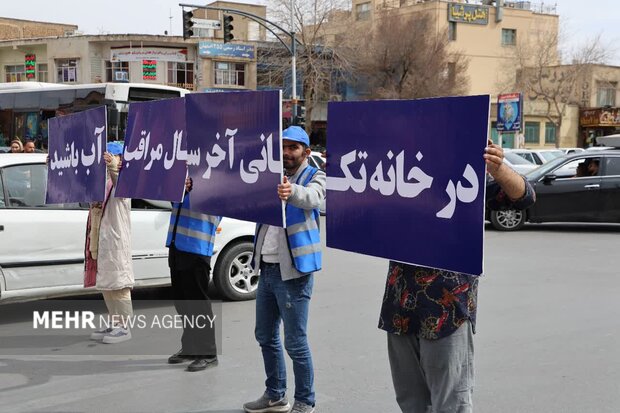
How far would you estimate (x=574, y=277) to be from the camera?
9.10 m

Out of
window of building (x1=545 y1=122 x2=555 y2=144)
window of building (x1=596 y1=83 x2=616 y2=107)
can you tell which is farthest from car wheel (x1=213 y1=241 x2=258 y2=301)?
window of building (x1=596 y1=83 x2=616 y2=107)

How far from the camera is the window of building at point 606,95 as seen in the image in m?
56.7

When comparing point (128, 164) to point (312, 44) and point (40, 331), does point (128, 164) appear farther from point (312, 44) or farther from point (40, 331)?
point (312, 44)

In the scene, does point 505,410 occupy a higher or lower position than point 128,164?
lower

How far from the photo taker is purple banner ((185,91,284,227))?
151 inches

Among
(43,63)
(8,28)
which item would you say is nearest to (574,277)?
(43,63)

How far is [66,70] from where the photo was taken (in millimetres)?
48500

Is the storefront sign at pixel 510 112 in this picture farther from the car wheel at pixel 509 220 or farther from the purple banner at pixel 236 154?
the purple banner at pixel 236 154

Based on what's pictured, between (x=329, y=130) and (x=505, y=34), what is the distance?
185ft

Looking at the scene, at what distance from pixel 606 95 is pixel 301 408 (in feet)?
192

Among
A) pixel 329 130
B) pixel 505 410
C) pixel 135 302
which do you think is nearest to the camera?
pixel 329 130

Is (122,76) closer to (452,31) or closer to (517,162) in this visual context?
(452,31)

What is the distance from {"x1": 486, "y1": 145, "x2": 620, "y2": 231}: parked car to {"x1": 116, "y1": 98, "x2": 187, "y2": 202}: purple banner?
32.9 ft

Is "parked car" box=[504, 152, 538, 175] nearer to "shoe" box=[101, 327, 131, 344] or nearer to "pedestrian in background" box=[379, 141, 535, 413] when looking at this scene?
"shoe" box=[101, 327, 131, 344]
